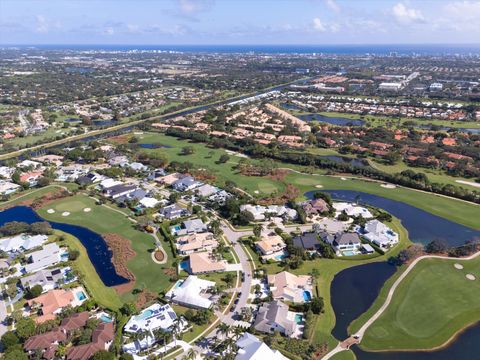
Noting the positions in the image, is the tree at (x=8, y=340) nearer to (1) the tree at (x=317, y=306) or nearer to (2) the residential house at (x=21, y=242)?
→ (2) the residential house at (x=21, y=242)

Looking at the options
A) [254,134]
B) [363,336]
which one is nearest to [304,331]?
[363,336]

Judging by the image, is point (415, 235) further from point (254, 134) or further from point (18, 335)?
point (254, 134)

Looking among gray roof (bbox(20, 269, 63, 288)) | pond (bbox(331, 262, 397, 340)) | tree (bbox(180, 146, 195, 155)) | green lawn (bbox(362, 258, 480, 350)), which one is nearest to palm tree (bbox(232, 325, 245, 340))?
pond (bbox(331, 262, 397, 340))

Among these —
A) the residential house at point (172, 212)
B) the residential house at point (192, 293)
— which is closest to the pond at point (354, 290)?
the residential house at point (192, 293)

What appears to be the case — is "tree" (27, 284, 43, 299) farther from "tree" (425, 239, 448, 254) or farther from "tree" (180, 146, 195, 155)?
"tree" (180, 146, 195, 155)

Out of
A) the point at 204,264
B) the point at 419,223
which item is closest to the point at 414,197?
the point at 419,223
